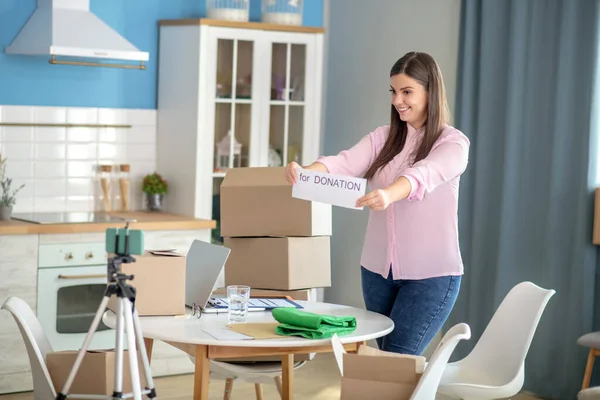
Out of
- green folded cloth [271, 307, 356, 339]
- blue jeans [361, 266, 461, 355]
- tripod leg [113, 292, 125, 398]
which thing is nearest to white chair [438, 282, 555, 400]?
blue jeans [361, 266, 461, 355]

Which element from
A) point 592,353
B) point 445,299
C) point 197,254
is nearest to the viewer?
point 445,299

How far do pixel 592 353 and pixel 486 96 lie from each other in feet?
4.56

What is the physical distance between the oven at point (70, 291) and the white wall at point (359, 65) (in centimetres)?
170

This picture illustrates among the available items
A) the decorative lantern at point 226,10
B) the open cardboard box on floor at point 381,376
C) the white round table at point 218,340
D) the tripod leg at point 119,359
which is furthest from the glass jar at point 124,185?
the open cardboard box on floor at point 381,376

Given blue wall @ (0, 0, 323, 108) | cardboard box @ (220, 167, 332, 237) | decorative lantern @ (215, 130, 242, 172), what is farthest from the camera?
decorative lantern @ (215, 130, 242, 172)

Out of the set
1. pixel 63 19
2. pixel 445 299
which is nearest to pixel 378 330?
pixel 445 299

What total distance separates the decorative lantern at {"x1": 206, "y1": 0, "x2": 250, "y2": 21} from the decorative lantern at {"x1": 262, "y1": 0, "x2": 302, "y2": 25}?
0.62 feet

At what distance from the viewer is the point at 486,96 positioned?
4.71 metres

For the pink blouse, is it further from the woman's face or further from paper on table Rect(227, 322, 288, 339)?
paper on table Rect(227, 322, 288, 339)

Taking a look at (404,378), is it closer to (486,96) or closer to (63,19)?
(486,96)

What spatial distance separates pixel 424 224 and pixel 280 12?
2.61 metres

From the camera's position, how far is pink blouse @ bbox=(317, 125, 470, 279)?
294 cm

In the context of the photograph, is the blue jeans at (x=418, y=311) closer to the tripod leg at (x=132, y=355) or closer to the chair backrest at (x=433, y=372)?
the chair backrest at (x=433, y=372)

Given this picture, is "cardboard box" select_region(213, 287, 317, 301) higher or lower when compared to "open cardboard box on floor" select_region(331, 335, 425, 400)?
higher
